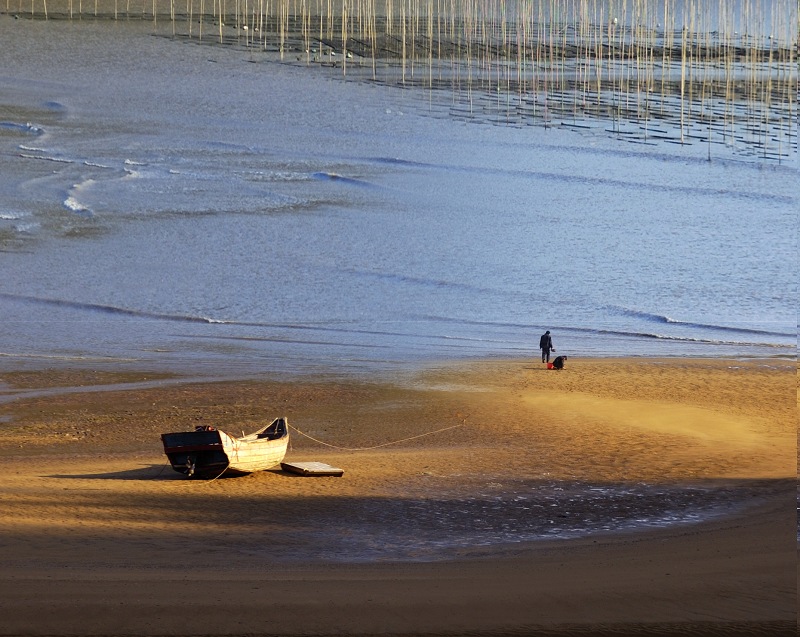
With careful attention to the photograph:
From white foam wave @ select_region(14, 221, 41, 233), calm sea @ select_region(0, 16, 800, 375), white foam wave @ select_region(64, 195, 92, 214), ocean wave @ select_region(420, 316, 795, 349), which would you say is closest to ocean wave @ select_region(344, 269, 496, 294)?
calm sea @ select_region(0, 16, 800, 375)

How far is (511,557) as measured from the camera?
11.7 m

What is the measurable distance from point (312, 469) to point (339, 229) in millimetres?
25743

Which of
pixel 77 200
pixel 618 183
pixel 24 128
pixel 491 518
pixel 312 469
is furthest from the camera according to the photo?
pixel 24 128

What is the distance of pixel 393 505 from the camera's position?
13648 mm

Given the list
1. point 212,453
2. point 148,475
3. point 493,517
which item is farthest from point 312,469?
point 493,517

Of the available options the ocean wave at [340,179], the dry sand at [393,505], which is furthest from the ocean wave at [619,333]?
the ocean wave at [340,179]

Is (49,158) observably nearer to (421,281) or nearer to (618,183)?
(421,281)

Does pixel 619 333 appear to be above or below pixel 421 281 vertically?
below

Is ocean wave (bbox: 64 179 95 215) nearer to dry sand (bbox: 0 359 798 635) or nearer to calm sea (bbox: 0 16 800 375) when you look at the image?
calm sea (bbox: 0 16 800 375)

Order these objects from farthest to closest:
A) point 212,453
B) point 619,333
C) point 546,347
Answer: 1. point 619,333
2. point 546,347
3. point 212,453

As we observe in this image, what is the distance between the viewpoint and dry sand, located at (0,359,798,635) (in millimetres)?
9797

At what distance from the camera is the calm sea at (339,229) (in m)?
27.3

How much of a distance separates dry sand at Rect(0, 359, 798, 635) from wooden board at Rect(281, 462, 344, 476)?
13 centimetres

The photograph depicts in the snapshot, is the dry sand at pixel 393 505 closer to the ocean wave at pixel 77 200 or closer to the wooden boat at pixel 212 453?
the wooden boat at pixel 212 453
